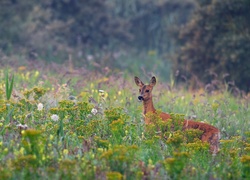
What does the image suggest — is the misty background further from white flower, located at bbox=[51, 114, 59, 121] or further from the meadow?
white flower, located at bbox=[51, 114, 59, 121]

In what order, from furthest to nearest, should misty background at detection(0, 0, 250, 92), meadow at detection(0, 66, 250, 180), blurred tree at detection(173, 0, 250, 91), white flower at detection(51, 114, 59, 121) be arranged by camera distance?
misty background at detection(0, 0, 250, 92)
blurred tree at detection(173, 0, 250, 91)
white flower at detection(51, 114, 59, 121)
meadow at detection(0, 66, 250, 180)

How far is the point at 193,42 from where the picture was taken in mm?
20641

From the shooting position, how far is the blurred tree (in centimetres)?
1906

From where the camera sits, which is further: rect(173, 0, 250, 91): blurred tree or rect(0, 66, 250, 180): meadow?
rect(173, 0, 250, 91): blurred tree

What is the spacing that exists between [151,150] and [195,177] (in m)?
1.14

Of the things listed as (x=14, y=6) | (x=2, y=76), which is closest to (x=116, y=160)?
(x=2, y=76)

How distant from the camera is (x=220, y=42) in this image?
19484 mm

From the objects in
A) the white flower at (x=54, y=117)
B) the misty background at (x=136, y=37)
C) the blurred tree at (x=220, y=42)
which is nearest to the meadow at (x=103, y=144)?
the white flower at (x=54, y=117)

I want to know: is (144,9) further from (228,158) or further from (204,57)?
(228,158)

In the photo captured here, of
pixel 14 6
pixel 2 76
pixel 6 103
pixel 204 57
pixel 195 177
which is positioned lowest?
pixel 195 177

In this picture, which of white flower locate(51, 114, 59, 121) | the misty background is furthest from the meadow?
the misty background

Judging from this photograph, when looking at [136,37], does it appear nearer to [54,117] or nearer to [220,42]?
[220,42]

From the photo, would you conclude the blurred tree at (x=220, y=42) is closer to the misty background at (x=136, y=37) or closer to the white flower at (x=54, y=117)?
the misty background at (x=136, y=37)

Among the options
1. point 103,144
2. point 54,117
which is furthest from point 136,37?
point 103,144
